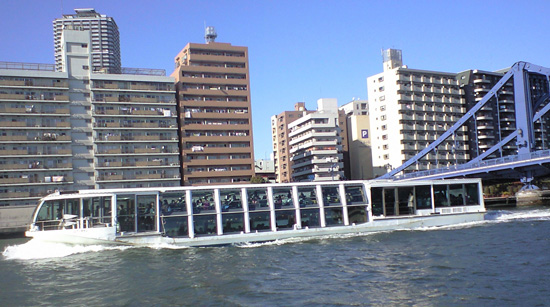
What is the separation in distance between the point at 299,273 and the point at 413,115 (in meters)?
77.7

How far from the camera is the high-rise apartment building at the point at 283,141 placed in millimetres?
113750

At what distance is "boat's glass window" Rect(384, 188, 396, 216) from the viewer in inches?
1130

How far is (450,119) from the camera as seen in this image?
94.1 m

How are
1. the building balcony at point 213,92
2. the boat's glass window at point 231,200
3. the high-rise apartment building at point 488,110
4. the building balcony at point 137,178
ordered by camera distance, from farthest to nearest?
the high-rise apartment building at point 488,110 < the building balcony at point 213,92 < the building balcony at point 137,178 < the boat's glass window at point 231,200

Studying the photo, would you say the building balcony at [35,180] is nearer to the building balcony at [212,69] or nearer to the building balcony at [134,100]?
the building balcony at [134,100]

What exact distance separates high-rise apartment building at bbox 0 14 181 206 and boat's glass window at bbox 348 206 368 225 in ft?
159

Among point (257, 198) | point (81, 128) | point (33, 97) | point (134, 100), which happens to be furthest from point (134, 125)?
point (257, 198)

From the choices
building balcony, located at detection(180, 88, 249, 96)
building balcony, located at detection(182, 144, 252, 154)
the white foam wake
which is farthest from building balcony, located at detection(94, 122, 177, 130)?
the white foam wake

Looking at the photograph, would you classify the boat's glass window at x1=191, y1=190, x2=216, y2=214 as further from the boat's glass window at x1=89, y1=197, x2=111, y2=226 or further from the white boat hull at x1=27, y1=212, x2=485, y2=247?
the boat's glass window at x1=89, y1=197, x2=111, y2=226

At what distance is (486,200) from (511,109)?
3495 cm

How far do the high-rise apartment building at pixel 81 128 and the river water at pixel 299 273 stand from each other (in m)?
45.4

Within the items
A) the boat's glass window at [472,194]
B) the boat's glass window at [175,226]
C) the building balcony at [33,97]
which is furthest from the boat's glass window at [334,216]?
the building balcony at [33,97]

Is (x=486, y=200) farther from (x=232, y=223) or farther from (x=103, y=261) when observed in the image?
(x=103, y=261)

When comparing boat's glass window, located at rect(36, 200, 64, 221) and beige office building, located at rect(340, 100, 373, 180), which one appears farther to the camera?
beige office building, located at rect(340, 100, 373, 180)
